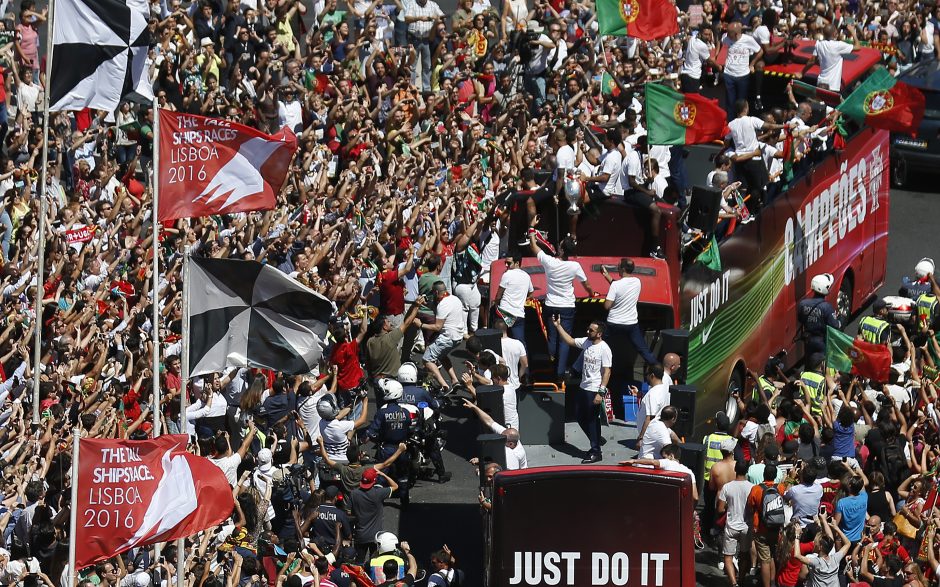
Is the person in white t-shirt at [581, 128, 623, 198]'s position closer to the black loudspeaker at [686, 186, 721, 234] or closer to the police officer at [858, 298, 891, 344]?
the black loudspeaker at [686, 186, 721, 234]

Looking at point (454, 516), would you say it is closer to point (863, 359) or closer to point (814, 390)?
point (814, 390)

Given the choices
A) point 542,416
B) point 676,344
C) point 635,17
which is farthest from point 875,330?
point 635,17

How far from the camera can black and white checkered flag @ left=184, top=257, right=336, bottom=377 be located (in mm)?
14688

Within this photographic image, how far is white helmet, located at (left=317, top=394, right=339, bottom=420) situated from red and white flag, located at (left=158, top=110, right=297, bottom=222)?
11.3 feet

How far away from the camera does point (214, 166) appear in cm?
1583

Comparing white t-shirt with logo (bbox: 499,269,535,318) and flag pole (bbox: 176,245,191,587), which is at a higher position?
white t-shirt with logo (bbox: 499,269,535,318)

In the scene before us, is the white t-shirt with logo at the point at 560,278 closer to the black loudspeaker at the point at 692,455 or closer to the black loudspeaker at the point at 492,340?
the black loudspeaker at the point at 492,340

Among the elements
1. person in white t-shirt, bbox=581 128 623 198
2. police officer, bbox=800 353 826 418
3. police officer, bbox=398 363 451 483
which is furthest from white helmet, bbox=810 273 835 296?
police officer, bbox=398 363 451 483

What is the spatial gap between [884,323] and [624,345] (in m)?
3.85

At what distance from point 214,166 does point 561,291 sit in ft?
15.4

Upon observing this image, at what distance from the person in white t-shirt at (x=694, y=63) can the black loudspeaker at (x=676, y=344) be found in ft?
32.4

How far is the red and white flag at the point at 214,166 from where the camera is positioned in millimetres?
15664

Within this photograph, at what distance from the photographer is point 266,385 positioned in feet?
64.5

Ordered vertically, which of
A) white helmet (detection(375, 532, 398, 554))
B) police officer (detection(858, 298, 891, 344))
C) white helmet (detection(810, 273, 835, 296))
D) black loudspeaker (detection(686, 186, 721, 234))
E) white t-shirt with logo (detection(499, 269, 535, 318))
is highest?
black loudspeaker (detection(686, 186, 721, 234))
